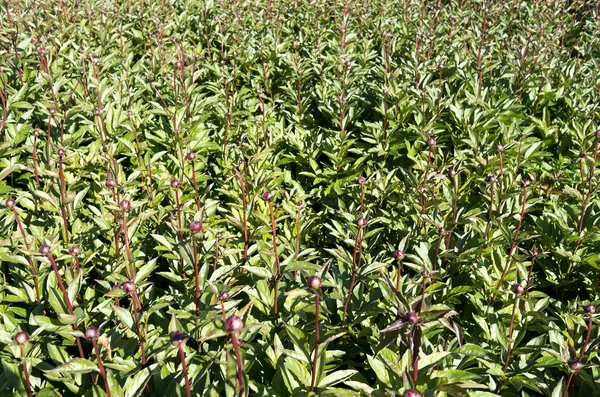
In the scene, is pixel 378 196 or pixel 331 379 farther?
pixel 378 196

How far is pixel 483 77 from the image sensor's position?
5020 mm

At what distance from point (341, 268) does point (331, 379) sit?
0.79 metres

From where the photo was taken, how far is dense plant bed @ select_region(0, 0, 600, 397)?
221cm

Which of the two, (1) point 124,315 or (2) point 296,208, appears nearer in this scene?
(1) point 124,315

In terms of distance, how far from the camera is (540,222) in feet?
11.0

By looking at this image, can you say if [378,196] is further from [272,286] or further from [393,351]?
[393,351]

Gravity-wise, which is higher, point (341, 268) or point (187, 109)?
point (187, 109)

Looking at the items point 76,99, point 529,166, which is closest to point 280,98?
point 76,99

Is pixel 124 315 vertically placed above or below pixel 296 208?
above

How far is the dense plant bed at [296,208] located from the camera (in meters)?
2.21

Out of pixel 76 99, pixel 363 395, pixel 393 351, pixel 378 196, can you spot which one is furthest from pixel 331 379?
pixel 76 99

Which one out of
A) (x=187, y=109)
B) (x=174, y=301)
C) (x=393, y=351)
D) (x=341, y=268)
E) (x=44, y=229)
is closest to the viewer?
(x=393, y=351)

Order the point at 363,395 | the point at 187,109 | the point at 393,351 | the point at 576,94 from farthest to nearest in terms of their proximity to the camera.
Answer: the point at 576,94 < the point at 187,109 < the point at 393,351 < the point at 363,395

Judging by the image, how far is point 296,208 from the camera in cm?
330
